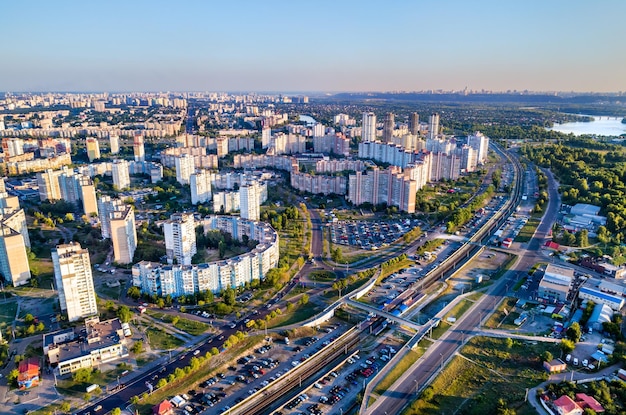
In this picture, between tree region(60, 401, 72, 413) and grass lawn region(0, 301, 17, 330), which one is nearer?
tree region(60, 401, 72, 413)

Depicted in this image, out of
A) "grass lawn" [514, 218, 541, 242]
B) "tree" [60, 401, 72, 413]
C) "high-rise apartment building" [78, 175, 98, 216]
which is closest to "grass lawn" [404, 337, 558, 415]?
"tree" [60, 401, 72, 413]

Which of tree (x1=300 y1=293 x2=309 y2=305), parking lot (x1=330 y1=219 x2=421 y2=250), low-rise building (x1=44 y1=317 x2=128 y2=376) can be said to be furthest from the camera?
parking lot (x1=330 y1=219 x2=421 y2=250)

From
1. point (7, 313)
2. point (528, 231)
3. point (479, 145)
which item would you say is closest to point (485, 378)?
point (528, 231)

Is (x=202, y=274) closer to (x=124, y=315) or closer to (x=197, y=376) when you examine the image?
(x=124, y=315)

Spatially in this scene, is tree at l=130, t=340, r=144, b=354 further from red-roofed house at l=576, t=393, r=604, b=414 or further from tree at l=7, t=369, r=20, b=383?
red-roofed house at l=576, t=393, r=604, b=414

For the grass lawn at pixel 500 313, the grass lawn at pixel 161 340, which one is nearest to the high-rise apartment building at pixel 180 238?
the grass lawn at pixel 161 340

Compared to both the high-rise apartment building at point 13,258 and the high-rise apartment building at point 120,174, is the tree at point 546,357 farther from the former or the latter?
the high-rise apartment building at point 120,174

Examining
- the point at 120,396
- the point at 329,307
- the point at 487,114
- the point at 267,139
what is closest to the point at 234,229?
the point at 329,307
